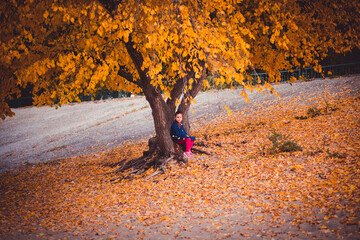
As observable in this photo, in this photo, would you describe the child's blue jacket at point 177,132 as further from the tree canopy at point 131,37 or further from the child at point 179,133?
the tree canopy at point 131,37

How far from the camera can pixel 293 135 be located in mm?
9398

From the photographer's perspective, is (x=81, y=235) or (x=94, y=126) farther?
(x=94, y=126)

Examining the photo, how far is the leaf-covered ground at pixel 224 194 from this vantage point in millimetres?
4770

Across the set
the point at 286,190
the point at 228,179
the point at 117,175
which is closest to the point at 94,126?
the point at 117,175

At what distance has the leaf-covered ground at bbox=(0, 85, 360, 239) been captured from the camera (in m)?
4.77

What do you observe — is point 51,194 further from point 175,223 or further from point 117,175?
point 175,223

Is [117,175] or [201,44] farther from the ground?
[201,44]

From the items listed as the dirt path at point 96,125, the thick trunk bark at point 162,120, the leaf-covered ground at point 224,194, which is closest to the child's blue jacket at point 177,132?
the thick trunk bark at point 162,120

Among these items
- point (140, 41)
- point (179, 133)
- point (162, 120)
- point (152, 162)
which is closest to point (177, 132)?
point (179, 133)

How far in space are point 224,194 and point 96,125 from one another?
658 inches

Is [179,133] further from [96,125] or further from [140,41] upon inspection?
[96,125]

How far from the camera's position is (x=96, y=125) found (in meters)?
21.4

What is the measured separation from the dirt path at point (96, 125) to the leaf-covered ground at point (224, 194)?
3940mm

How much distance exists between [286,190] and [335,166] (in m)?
1.49
